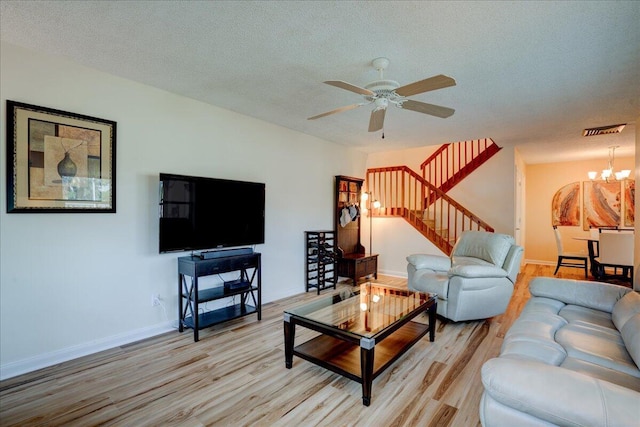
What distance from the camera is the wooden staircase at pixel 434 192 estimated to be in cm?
608

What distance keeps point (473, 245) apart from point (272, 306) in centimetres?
281

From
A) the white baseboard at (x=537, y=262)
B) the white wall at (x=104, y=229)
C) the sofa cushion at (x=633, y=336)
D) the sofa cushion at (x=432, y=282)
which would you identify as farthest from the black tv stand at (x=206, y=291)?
the white baseboard at (x=537, y=262)

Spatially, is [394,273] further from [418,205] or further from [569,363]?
[569,363]

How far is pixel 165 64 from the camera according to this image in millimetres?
2717

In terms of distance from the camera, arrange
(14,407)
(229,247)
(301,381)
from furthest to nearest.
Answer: (229,247) < (301,381) < (14,407)

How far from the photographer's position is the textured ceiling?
1977 millimetres

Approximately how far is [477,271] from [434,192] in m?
3.13

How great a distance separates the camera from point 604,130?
4.59 metres

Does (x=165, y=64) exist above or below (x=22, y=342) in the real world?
above

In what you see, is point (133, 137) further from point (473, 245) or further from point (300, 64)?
point (473, 245)

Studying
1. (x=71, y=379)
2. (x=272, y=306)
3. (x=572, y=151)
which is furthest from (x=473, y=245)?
(x=71, y=379)

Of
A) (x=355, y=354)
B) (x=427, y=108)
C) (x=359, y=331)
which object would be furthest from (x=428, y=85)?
(x=355, y=354)

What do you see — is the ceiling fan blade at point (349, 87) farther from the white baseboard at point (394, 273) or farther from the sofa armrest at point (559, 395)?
the white baseboard at point (394, 273)

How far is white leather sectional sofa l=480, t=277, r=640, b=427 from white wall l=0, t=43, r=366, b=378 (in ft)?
10.2
